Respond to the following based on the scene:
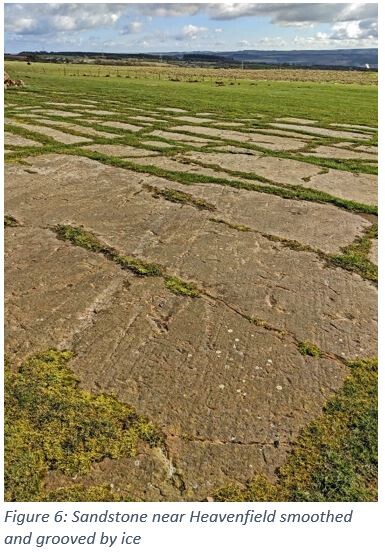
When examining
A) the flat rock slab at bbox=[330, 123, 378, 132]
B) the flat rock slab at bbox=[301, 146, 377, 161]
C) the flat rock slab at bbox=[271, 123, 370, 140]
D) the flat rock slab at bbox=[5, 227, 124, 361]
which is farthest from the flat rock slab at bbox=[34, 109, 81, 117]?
the flat rock slab at bbox=[5, 227, 124, 361]

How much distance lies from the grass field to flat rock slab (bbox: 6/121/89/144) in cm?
256

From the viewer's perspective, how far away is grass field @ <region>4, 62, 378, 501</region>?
8.82 feet

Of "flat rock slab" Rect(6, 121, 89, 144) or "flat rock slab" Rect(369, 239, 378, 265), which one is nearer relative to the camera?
"flat rock slab" Rect(369, 239, 378, 265)

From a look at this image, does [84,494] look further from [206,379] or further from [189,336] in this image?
[189,336]

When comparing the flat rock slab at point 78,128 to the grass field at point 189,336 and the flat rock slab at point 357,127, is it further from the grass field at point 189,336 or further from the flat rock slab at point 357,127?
the flat rock slab at point 357,127

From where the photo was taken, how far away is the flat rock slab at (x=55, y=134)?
11188 millimetres

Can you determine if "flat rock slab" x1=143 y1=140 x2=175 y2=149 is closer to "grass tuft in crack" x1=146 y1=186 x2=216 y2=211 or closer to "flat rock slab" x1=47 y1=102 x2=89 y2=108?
"grass tuft in crack" x1=146 y1=186 x2=216 y2=211

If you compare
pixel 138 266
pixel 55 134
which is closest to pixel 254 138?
pixel 55 134

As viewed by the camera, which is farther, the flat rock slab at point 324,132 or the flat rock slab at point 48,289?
the flat rock slab at point 324,132

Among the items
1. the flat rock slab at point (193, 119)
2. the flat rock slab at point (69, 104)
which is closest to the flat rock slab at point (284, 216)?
the flat rock slab at point (193, 119)

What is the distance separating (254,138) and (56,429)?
11361 millimetres

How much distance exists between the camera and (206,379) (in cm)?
337

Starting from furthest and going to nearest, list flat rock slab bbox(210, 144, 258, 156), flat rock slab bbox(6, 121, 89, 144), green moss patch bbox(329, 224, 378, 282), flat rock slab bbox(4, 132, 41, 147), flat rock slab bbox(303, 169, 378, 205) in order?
flat rock slab bbox(6, 121, 89, 144)
flat rock slab bbox(210, 144, 258, 156)
flat rock slab bbox(4, 132, 41, 147)
flat rock slab bbox(303, 169, 378, 205)
green moss patch bbox(329, 224, 378, 282)
